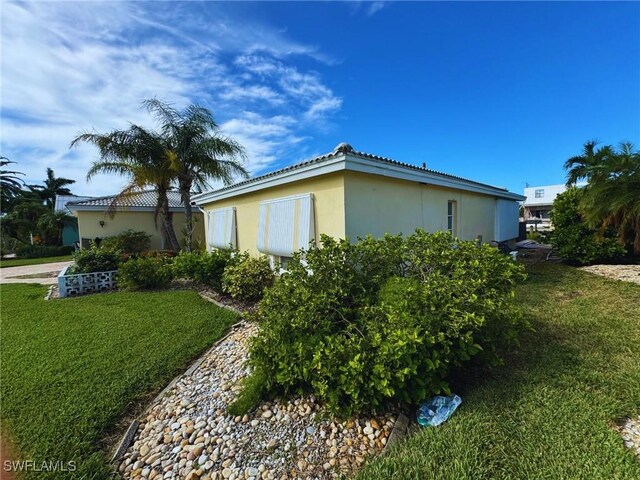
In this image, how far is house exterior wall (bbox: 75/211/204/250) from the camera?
2005 centimetres

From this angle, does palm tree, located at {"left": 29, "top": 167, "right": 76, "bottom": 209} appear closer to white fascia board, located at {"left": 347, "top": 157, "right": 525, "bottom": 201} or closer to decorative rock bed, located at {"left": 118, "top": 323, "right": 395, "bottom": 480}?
white fascia board, located at {"left": 347, "top": 157, "right": 525, "bottom": 201}

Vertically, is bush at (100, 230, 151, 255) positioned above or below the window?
below

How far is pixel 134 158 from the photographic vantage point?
53.4ft

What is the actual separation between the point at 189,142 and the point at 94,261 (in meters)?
8.37

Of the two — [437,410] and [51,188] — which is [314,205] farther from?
[51,188]

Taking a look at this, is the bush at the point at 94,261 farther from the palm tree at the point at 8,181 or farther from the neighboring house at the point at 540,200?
the neighboring house at the point at 540,200

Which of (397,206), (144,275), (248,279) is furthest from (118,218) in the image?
(397,206)

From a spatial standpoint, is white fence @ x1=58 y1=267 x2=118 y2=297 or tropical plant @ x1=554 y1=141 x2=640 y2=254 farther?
white fence @ x1=58 y1=267 x2=118 y2=297

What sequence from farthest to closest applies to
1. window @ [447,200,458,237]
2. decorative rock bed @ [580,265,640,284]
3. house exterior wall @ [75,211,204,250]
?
house exterior wall @ [75,211,204,250]
window @ [447,200,458,237]
decorative rock bed @ [580,265,640,284]

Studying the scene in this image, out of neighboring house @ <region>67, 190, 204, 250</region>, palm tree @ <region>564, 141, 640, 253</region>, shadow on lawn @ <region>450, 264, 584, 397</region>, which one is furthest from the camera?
neighboring house @ <region>67, 190, 204, 250</region>

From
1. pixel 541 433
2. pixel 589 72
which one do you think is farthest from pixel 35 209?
pixel 589 72

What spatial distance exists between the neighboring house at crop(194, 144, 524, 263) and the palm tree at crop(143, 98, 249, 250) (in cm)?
500

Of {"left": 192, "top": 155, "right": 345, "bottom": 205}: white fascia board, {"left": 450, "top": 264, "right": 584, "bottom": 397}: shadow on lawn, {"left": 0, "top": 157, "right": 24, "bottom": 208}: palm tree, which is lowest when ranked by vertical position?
{"left": 450, "top": 264, "right": 584, "bottom": 397}: shadow on lawn

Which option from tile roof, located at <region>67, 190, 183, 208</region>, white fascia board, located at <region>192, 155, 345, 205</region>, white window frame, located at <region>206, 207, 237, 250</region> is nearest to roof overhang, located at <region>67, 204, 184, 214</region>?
tile roof, located at <region>67, 190, 183, 208</region>
